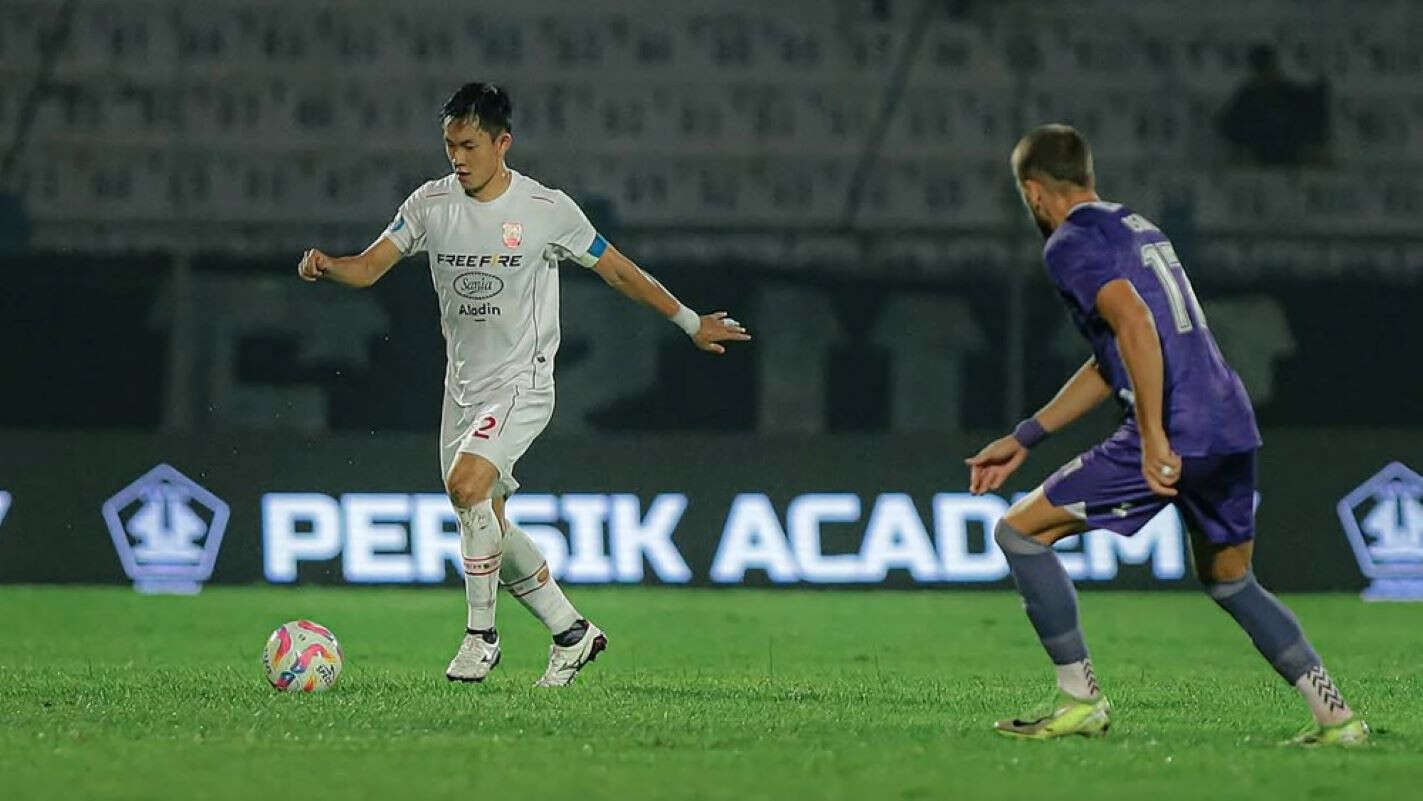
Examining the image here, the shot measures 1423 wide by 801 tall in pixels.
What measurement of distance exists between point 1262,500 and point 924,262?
2401 millimetres

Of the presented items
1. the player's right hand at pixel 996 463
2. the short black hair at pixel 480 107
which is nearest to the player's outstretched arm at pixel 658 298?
the short black hair at pixel 480 107

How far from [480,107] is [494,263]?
55cm

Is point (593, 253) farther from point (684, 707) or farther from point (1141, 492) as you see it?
point (1141, 492)

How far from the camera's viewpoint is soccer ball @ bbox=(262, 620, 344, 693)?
296 inches

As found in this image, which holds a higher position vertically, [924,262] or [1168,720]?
[924,262]

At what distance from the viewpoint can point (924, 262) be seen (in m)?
13.7

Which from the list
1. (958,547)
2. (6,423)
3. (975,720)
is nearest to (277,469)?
(6,423)

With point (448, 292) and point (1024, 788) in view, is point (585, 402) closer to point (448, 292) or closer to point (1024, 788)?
point (448, 292)

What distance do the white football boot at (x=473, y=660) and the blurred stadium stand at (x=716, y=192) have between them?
5314 millimetres

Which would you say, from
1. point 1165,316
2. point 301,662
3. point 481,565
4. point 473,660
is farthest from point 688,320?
point 1165,316

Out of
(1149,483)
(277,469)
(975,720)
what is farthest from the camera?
(277,469)

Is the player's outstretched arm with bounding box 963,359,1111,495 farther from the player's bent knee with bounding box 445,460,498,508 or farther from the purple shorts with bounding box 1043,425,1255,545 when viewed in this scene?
the player's bent knee with bounding box 445,460,498,508

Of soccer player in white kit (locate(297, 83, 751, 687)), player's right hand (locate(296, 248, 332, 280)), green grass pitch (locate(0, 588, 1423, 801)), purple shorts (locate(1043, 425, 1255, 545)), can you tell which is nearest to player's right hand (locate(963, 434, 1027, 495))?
purple shorts (locate(1043, 425, 1255, 545))

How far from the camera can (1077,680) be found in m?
6.34
